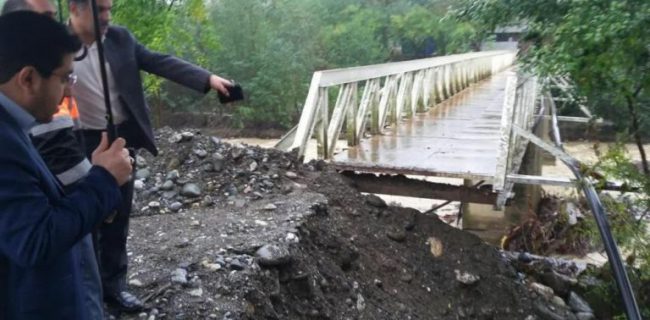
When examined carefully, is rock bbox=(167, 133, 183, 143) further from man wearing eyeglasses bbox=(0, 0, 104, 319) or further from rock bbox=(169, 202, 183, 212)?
man wearing eyeglasses bbox=(0, 0, 104, 319)

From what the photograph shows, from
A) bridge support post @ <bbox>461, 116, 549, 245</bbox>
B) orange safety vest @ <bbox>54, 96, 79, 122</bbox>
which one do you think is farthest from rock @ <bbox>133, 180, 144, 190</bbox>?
bridge support post @ <bbox>461, 116, 549, 245</bbox>

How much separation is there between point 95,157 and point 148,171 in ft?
12.2

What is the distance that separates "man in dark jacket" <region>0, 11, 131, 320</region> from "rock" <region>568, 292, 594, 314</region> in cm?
505

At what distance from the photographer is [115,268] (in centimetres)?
311

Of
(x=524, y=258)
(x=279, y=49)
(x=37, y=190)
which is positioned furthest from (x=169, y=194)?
(x=279, y=49)

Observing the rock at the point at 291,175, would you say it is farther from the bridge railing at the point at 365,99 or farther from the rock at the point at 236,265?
the rock at the point at 236,265

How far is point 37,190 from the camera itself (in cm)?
164

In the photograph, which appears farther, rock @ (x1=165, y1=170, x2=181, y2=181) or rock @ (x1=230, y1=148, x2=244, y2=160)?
rock @ (x1=230, y1=148, x2=244, y2=160)

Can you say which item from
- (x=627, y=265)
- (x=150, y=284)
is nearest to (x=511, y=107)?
(x=627, y=265)

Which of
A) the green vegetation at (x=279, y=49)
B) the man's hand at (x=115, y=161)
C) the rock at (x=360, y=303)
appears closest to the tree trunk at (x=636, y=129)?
the rock at (x=360, y=303)

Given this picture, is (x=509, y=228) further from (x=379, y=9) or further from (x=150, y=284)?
(x=379, y=9)

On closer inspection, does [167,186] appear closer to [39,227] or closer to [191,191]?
[191,191]

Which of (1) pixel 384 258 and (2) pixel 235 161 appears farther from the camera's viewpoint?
(2) pixel 235 161

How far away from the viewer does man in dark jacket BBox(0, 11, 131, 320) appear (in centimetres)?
160
